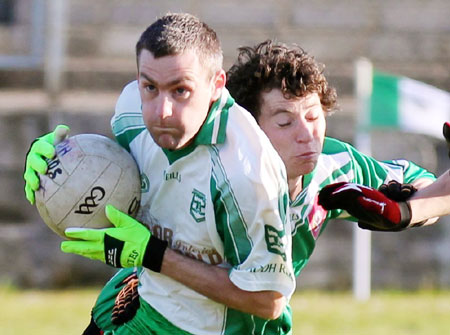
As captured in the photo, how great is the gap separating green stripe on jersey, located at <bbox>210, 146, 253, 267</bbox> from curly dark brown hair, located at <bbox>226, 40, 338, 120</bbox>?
59cm

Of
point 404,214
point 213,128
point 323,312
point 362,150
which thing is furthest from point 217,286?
point 362,150

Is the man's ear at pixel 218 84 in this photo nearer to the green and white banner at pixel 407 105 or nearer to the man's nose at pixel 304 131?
the man's nose at pixel 304 131

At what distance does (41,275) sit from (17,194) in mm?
754

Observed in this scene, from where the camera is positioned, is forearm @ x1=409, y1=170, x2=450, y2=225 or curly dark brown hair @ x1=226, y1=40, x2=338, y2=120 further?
curly dark brown hair @ x1=226, y1=40, x2=338, y2=120

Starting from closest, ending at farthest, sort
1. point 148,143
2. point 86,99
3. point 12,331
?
point 148,143, point 12,331, point 86,99

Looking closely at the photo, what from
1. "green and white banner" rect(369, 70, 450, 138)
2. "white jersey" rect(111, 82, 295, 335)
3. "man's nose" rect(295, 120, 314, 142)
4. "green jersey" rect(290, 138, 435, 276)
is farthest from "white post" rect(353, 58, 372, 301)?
"white jersey" rect(111, 82, 295, 335)

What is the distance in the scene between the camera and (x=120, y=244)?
4223 millimetres

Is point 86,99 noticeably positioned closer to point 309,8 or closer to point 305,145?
point 309,8

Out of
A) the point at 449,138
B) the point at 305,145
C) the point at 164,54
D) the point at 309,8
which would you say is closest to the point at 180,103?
the point at 164,54

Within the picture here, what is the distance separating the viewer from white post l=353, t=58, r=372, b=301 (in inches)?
396

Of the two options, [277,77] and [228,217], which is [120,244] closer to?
[228,217]

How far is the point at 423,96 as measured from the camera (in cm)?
1002

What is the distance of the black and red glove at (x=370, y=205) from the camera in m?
4.43

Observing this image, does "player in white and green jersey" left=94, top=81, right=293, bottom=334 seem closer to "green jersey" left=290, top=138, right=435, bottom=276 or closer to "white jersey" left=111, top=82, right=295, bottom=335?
"white jersey" left=111, top=82, right=295, bottom=335
